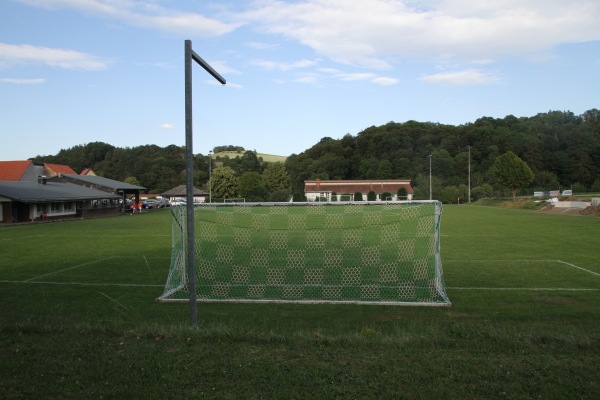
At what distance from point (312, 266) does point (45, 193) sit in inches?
1280

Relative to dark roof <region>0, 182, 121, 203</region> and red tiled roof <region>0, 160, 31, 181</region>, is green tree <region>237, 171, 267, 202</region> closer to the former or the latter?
dark roof <region>0, 182, 121, 203</region>

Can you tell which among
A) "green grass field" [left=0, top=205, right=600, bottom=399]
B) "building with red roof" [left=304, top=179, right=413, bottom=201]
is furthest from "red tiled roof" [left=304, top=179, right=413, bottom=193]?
"green grass field" [left=0, top=205, right=600, bottom=399]

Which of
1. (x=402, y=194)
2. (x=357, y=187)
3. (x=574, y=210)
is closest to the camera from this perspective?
(x=574, y=210)

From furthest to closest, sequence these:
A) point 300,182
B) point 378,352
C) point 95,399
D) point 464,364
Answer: point 300,182
point 378,352
point 464,364
point 95,399

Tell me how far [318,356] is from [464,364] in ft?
4.60

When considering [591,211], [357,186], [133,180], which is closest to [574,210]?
[591,211]

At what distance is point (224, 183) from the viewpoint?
81.0 m

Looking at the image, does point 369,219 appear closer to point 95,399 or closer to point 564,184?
point 95,399

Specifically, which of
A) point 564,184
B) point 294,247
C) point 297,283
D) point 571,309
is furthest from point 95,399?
point 564,184

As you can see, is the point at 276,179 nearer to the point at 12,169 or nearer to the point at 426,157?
the point at 426,157

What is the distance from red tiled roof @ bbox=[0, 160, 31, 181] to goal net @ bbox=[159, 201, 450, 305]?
40037 mm

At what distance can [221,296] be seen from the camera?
9.54 metres

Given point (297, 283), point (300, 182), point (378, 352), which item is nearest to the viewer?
point (378, 352)

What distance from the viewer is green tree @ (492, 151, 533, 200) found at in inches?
2387
